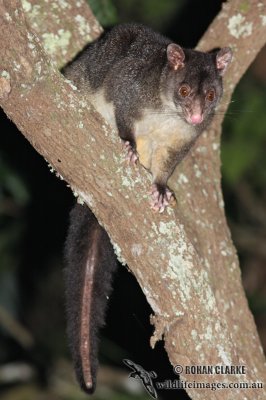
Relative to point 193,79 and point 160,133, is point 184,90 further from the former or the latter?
point 160,133

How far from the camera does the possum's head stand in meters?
4.11

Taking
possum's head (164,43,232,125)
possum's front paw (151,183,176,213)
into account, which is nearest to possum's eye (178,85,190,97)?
possum's head (164,43,232,125)

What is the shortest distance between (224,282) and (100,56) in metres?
1.57

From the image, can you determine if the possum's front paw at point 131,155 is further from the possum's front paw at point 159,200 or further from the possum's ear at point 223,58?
the possum's ear at point 223,58

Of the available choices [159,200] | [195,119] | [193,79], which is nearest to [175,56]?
[193,79]

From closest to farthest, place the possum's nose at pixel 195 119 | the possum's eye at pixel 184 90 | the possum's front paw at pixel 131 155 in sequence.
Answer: the possum's front paw at pixel 131 155 → the possum's nose at pixel 195 119 → the possum's eye at pixel 184 90

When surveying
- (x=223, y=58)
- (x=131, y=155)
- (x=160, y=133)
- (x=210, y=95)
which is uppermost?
(x=223, y=58)

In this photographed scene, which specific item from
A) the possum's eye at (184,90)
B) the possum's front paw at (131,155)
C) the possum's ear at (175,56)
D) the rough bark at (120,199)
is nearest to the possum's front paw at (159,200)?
the rough bark at (120,199)

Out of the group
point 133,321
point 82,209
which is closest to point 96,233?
point 82,209

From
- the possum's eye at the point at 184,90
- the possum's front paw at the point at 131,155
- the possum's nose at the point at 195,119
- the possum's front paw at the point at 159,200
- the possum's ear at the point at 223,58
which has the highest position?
the possum's ear at the point at 223,58

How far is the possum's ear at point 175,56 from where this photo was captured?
408 cm

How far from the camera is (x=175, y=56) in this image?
4.13 metres

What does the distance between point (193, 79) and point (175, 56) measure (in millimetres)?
171

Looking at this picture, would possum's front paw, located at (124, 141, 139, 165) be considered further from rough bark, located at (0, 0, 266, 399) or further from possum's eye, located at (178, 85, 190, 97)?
possum's eye, located at (178, 85, 190, 97)
